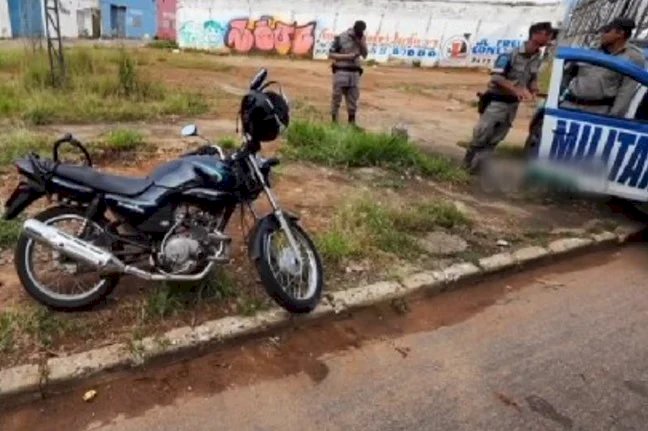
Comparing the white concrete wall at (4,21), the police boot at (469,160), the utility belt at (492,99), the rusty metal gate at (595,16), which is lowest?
the white concrete wall at (4,21)

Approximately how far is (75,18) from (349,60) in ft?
95.5

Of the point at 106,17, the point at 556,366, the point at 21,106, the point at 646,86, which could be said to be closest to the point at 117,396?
the point at 556,366

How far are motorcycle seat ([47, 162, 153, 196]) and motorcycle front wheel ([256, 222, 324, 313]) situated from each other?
743mm

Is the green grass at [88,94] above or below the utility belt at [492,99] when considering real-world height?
below

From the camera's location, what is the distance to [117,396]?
2738mm

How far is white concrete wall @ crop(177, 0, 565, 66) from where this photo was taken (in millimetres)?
26125

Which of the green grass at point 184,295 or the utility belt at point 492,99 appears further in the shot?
the utility belt at point 492,99

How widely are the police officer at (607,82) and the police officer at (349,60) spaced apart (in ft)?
12.0

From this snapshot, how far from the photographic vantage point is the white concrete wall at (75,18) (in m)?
31.5

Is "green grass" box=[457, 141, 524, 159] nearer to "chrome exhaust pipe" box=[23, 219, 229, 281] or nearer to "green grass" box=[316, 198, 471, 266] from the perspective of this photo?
"green grass" box=[316, 198, 471, 266]

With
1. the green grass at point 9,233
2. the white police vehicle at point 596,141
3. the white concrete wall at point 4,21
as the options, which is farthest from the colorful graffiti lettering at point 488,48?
the green grass at point 9,233

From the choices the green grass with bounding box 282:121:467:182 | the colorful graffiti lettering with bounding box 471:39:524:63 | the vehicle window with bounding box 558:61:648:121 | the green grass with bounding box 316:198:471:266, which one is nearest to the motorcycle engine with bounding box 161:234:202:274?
the green grass with bounding box 316:198:471:266

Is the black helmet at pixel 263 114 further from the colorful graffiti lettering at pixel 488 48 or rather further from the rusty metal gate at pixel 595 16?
the colorful graffiti lettering at pixel 488 48

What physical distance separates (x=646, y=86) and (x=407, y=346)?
11.3 feet
